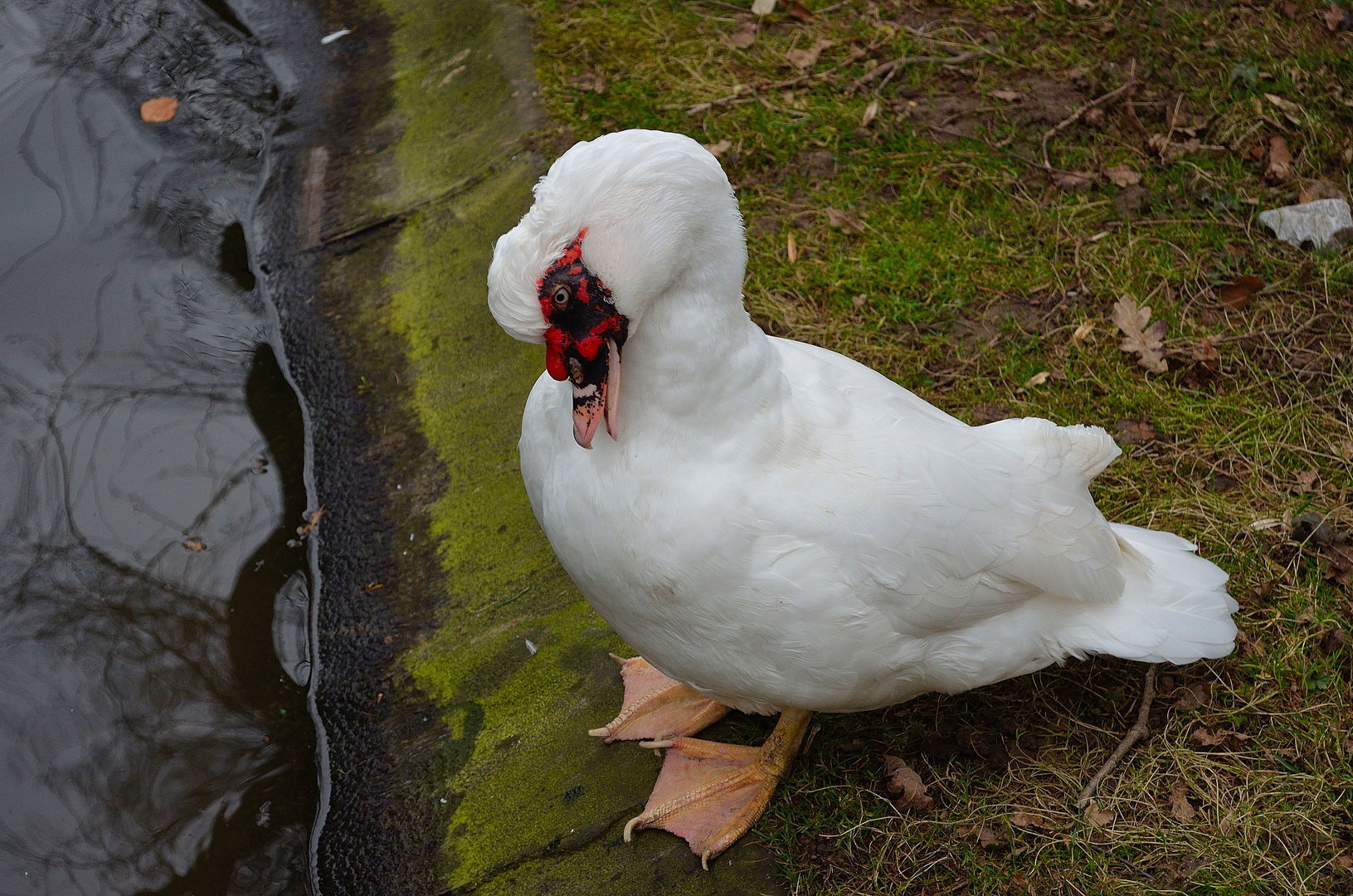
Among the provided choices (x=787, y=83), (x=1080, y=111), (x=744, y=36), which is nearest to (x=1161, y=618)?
(x=1080, y=111)

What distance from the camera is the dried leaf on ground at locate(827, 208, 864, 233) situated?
4551 millimetres

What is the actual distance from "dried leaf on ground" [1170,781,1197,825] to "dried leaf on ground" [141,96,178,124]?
560 centimetres

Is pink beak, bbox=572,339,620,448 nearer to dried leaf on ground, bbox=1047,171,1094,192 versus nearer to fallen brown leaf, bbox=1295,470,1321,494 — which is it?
fallen brown leaf, bbox=1295,470,1321,494

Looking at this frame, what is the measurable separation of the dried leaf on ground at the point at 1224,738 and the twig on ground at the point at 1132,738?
0.14 metres

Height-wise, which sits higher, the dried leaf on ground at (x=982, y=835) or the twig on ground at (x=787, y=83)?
the twig on ground at (x=787, y=83)

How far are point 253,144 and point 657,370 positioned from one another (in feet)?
13.8

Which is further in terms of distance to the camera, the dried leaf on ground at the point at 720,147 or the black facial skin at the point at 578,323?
the dried leaf on ground at the point at 720,147

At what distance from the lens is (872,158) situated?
479 cm

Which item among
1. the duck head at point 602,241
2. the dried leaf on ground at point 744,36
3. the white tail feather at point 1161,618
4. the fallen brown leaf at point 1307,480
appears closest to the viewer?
the duck head at point 602,241

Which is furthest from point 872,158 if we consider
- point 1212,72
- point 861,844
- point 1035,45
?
point 861,844

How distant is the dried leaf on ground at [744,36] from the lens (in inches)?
211

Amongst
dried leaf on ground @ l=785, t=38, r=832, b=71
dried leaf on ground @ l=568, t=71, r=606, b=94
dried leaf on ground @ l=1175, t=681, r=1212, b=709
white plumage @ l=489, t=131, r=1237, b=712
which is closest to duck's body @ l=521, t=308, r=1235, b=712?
white plumage @ l=489, t=131, r=1237, b=712

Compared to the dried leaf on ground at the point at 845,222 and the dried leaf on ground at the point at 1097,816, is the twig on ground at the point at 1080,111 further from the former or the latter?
the dried leaf on ground at the point at 1097,816

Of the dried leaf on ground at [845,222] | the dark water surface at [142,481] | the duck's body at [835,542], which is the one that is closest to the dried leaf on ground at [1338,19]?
the dried leaf on ground at [845,222]
